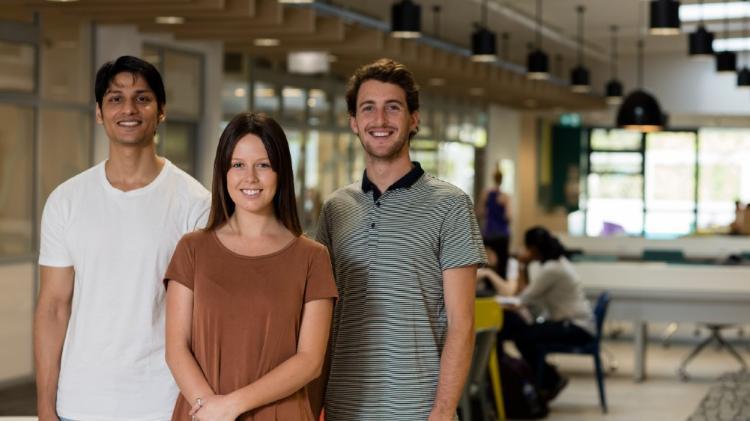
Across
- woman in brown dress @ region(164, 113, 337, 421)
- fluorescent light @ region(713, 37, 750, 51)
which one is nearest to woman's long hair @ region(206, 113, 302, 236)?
woman in brown dress @ region(164, 113, 337, 421)

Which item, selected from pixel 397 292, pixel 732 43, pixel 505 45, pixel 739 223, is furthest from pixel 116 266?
pixel 732 43

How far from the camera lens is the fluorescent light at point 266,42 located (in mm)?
12555

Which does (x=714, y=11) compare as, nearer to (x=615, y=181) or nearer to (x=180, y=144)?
(x=180, y=144)

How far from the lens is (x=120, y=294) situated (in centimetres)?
303

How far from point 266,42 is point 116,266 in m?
10.1

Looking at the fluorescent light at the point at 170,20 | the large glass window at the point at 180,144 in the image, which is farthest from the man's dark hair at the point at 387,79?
the large glass window at the point at 180,144

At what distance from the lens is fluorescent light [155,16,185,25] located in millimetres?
10555

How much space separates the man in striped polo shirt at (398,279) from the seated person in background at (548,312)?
6531 millimetres

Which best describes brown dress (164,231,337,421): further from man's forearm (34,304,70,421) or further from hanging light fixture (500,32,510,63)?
hanging light fixture (500,32,510,63)

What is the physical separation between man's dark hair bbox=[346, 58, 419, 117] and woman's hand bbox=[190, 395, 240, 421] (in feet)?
2.89

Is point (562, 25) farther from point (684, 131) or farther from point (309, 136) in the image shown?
point (684, 131)

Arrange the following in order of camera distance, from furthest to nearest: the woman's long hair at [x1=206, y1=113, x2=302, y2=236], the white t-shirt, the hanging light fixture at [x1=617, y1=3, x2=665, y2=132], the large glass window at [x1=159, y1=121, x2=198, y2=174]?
the hanging light fixture at [x1=617, y1=3, x2=665, y2=132] → the large glass window at [x1=159, y1=121, x2=198, y2=174] → the white t-shirt → the woman's long hair at [x1=206, y1=113, x2=302, y2=236]

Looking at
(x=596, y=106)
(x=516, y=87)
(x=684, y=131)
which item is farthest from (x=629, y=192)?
(x=516, y=87)

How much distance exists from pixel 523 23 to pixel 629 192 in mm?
13148
